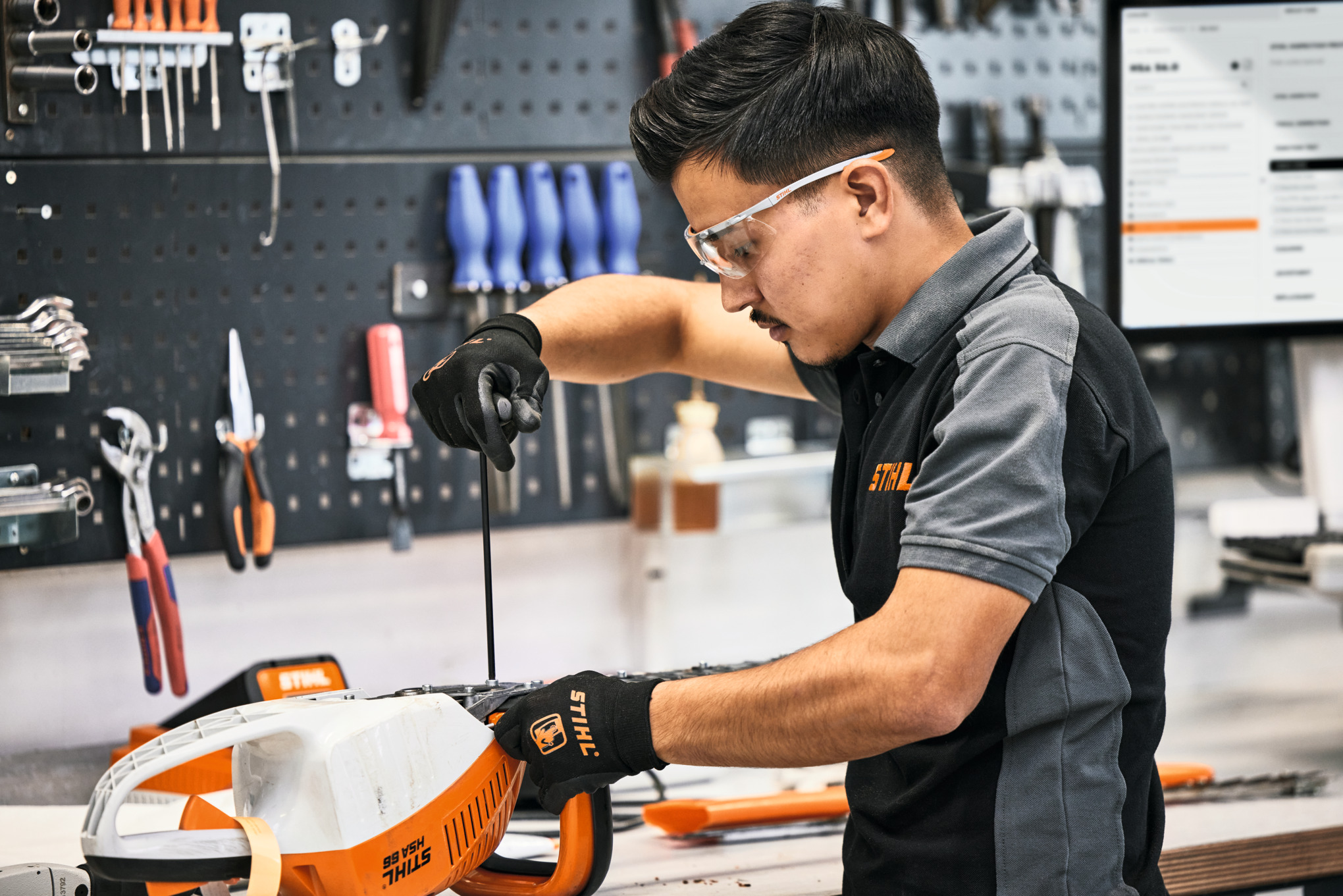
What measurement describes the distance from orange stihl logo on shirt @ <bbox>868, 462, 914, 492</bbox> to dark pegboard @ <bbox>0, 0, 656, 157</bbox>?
3.30ft

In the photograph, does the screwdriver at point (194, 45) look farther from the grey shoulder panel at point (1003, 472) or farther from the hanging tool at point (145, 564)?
the grey shoulder panel at point (1003, 472)

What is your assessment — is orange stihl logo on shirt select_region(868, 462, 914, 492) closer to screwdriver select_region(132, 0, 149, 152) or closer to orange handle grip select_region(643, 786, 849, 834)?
orange handle grip select_region(643, 786, 849, 834)

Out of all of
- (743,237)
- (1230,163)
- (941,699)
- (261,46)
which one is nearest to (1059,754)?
(941,699)

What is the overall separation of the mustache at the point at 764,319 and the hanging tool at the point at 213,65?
36.1 inches

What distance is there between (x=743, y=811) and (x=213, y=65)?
1168mm

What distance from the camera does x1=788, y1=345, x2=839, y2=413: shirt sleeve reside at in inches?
48.8

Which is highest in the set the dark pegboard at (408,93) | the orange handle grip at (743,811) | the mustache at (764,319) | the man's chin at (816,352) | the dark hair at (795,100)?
the dark pegboard at (408,93)

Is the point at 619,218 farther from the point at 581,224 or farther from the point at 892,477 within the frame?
the point at 892,477

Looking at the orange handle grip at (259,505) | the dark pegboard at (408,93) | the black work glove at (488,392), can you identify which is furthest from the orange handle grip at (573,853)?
the dark pegboard at (408,93)

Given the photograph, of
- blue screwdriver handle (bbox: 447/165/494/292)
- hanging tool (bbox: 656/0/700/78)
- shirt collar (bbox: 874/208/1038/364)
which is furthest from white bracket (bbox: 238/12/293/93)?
shirt collar (bbox: 874/208/1038/364)

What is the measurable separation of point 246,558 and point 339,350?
327 millimetres

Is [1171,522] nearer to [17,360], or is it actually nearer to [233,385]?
[233,385]

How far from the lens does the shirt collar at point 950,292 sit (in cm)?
96

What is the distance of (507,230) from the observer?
170 centimetres
